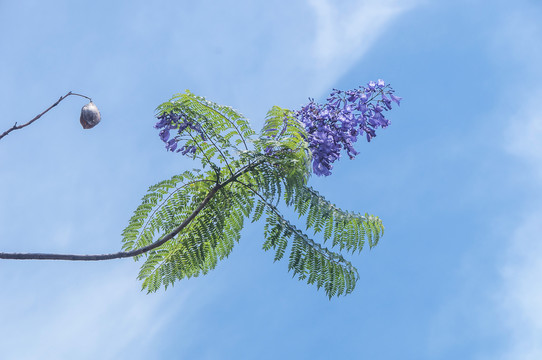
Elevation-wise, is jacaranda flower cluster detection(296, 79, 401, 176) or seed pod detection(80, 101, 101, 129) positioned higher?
seed pod detection(80, 101, 101, 129)

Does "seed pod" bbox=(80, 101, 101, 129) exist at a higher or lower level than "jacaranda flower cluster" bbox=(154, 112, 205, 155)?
higher

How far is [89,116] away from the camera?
5.34m

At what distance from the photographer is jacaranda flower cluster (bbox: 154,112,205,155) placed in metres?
5.38

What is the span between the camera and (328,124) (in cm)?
547

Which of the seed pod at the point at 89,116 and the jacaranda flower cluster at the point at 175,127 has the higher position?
the seed pod at the point at 89,116

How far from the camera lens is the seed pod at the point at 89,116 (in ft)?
17.5

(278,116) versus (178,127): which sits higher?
(178,127)

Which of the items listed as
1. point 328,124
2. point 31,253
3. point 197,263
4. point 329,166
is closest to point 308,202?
point 329,166

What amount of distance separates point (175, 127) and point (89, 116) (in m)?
0.74

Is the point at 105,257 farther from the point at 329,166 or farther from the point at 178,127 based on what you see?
the point at 329,166

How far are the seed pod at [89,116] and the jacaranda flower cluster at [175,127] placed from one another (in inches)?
20.4

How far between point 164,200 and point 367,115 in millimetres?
2037

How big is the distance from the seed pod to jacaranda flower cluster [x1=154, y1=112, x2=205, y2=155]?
0.52m

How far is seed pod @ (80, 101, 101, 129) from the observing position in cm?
533
